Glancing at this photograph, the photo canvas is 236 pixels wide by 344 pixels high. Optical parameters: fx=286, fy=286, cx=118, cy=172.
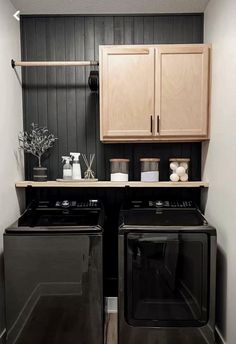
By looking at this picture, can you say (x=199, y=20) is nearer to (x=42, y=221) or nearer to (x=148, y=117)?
(x=148, y=117)

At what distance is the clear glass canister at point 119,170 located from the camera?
2.39m

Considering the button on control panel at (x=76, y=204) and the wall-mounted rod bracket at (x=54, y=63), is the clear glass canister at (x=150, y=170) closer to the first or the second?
the button on control panel at (x=76, y=204)

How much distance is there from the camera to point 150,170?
2402 mm

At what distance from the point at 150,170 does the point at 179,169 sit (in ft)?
0.79

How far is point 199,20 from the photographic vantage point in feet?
8.16

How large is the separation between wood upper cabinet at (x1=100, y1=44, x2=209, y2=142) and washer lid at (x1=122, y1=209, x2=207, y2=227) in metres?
0.61

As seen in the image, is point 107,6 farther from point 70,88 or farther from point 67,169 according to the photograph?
point 67,169

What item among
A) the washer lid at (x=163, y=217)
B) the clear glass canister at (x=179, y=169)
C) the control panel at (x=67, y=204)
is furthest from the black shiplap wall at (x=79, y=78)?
the washer lid at (x=163, y=217)

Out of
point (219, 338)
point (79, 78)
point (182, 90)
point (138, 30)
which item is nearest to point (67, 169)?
point (79, 78)

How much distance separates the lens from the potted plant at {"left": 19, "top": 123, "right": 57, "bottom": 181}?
2.41 meters

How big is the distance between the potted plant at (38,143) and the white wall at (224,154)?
1.38 m

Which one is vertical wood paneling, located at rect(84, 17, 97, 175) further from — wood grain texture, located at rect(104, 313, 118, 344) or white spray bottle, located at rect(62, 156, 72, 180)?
wood grain texture, located at rect(104, 313, 118, 344)

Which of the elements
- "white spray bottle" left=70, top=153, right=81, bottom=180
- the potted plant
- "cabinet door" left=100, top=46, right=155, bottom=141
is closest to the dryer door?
"white spray bottle" left=70, top=153, right=81, bottom=180

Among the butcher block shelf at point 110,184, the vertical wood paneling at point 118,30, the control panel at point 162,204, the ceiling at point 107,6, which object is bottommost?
the control panel at point 162,204
